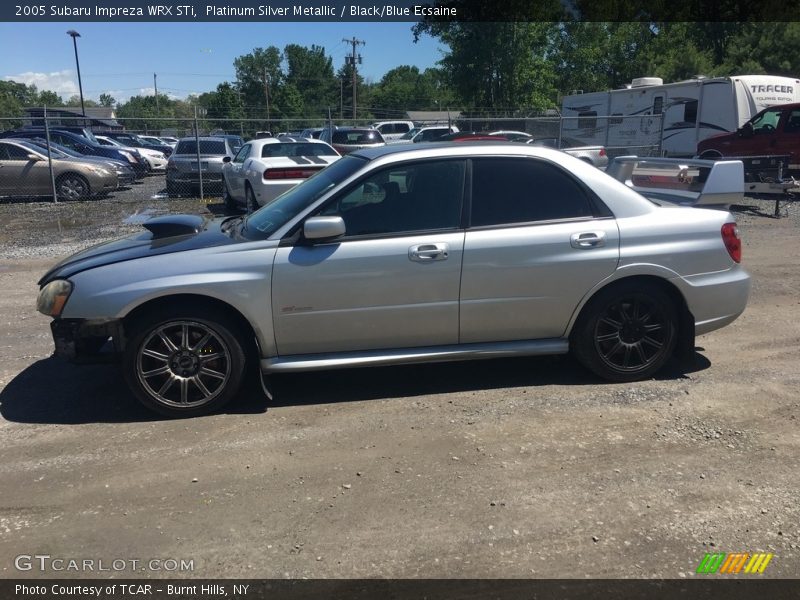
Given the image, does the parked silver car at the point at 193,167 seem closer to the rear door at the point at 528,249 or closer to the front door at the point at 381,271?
the front door at the point at 381,271

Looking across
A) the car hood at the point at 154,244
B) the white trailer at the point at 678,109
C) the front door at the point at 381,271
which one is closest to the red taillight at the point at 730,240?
the front door at the point at 381,271

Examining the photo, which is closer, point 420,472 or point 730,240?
point 420,472

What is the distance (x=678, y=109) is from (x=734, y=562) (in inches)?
859

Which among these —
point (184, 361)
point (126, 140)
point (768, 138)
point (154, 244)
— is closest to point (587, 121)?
point (768, 138)

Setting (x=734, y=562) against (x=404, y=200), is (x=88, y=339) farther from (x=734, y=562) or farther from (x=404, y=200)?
(x=734, y=562)

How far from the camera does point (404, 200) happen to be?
469 cm

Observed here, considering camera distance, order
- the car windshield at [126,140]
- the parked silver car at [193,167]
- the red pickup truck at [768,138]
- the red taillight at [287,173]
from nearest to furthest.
Result: the red taillight at [287,173]
the red pickup truck at [768,138]
the parked silver car at [193,167]
the car windshield at [126,140]

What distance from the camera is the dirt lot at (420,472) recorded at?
3113mm

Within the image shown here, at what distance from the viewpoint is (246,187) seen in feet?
44.6

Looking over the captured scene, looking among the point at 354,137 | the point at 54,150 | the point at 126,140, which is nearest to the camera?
the point at 54,150

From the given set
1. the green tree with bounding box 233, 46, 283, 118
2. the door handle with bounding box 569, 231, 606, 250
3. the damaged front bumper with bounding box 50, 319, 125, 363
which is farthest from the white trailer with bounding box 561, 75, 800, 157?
the green tree with bounding box 233, 46, 283, 118

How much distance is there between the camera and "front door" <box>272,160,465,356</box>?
4430mm

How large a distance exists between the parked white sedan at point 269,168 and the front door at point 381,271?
7608 millimetres
